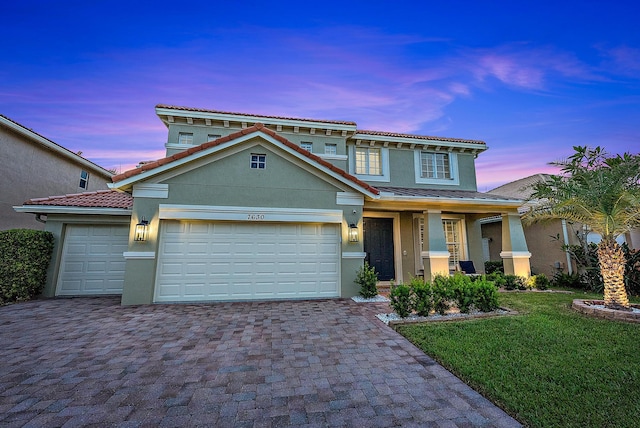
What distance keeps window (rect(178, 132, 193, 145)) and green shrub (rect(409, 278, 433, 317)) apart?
10.1m

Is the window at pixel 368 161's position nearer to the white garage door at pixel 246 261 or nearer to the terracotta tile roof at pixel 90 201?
the white garage door at pixel 246 261

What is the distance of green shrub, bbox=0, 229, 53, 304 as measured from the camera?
23.6 feet

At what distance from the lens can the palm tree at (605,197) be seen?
6.10 m

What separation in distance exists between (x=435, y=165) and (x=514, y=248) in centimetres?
480

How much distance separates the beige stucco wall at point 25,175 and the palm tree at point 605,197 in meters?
18.7

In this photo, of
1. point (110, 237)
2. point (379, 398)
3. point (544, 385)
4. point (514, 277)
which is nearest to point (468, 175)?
point (514, 277)

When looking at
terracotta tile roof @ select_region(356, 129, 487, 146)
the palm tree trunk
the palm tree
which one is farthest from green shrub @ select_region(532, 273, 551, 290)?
terracotta tile roof @ select_region(356, 129, 487, 146)

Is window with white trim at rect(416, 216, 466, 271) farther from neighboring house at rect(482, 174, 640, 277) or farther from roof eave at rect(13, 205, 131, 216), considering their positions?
roof eave at rect(13, 205, 131, 216)

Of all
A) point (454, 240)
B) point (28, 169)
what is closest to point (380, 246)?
point (454, 240)

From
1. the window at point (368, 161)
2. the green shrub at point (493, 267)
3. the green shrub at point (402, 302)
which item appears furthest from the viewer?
the green shrub at point (493, 267)

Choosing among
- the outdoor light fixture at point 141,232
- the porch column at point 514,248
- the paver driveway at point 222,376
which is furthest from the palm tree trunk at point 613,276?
the outdoor light fixture at point 141,232

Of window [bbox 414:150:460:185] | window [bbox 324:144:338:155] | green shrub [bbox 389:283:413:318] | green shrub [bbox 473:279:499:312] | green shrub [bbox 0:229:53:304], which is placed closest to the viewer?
green shrub [bbox 389:283:413:318]

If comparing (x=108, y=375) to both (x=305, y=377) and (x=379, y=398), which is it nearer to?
(x=305, y=377)

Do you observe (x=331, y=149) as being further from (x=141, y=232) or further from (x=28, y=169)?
(x=28, y=169)
